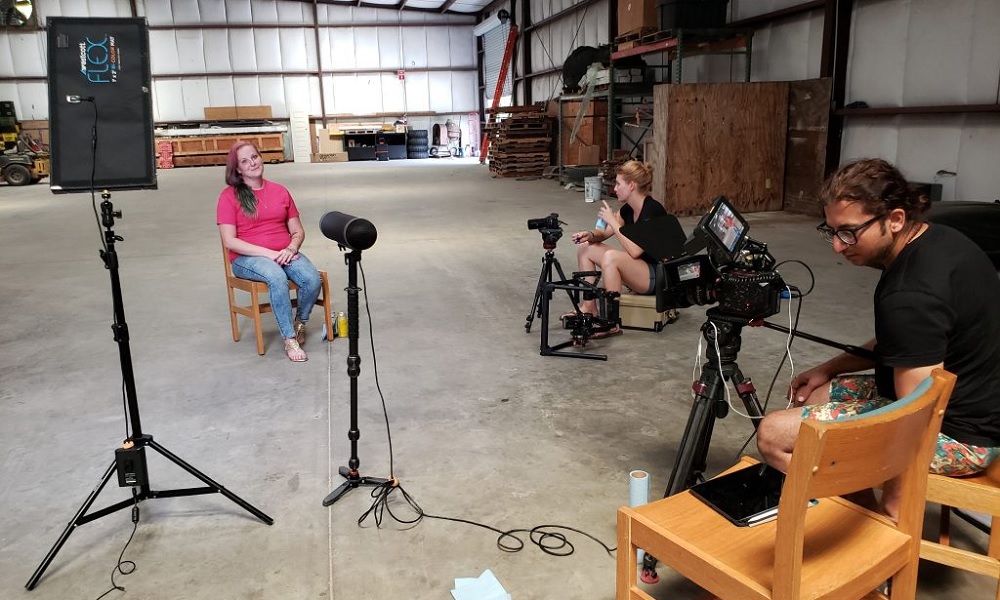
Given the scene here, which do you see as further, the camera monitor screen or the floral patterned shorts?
the camera monitor screen

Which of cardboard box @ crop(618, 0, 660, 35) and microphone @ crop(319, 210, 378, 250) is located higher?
cardboard box @ crop(618, 0, 660, 35)

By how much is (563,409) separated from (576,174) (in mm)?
10201

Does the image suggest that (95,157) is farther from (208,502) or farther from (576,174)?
(576,174)

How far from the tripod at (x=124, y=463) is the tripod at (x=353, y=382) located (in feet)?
0.98

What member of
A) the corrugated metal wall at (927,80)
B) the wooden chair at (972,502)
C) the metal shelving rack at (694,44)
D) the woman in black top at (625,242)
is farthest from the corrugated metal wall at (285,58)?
the wooden chair at (972,502)

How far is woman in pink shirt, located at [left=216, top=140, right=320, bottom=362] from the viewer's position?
4.12 m

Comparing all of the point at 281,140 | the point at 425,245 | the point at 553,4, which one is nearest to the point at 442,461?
the point at 425,245

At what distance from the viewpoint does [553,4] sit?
16.8 metres

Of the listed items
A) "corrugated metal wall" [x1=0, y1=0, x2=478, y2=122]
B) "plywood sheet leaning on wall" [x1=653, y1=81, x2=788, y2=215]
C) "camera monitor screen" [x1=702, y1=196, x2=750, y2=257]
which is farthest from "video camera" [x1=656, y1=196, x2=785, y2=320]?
"corrugated metal wall" [x1=0, y1=0, x2=478, y2=122]

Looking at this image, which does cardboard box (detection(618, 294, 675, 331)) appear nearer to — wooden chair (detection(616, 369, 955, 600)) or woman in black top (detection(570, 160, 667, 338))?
woman in black top (detection(570, 160, 667, 338))

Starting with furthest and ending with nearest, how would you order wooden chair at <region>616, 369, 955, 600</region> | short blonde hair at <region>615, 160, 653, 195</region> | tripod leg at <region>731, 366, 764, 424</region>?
short blonde hair at <region>615, 160, 653, 195</region> < tripod leg at <region>731, 366, 764, 424</region> < wooden chair at <region>616, 369, 955, 600</region>

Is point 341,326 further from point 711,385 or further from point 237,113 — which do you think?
point 237,113

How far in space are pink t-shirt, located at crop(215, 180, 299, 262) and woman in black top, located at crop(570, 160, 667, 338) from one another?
6.01 ft

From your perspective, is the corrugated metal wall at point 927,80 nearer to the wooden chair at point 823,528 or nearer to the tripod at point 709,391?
the tripod at point 709,391
